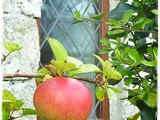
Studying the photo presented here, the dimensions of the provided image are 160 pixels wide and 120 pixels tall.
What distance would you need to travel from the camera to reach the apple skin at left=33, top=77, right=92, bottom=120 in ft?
1.63

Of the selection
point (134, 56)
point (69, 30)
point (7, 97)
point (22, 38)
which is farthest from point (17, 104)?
point (69, 30)

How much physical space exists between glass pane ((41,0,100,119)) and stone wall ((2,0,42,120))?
8.7 inches

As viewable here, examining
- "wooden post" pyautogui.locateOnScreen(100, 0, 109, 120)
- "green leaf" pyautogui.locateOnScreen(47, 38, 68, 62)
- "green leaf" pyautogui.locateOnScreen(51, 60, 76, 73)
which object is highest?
"green leaf" pyautogui.locateOnScreen(47, 38, 68, 62)

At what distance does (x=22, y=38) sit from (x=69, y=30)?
0.42 m

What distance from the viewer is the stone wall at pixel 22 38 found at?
1.51 meters

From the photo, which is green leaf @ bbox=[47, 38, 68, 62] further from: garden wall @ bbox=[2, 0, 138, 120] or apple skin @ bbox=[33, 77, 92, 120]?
garden wall @ bbox=[2, 0, 138, 120]

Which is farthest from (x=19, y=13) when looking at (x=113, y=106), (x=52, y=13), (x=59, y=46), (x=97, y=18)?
(x=59, y=46)

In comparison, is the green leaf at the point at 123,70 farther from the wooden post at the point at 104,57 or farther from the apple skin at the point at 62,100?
the wooden post at the point at 104,57

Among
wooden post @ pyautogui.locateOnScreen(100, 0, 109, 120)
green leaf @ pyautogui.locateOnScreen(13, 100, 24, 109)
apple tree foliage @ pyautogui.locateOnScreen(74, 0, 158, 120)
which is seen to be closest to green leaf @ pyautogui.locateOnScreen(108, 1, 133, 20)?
apple tree foliage @ pyautogui.locateOnScreen(74, 0, 158, 120)

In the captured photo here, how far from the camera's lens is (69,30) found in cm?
195

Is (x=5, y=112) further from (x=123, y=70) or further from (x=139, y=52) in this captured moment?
(x=139, y=52)

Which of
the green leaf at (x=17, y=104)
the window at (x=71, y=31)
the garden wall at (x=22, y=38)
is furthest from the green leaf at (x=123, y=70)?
the window at (x=71, y=31)

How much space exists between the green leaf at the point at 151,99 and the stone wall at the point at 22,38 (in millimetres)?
605

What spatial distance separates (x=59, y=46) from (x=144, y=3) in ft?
2.09
